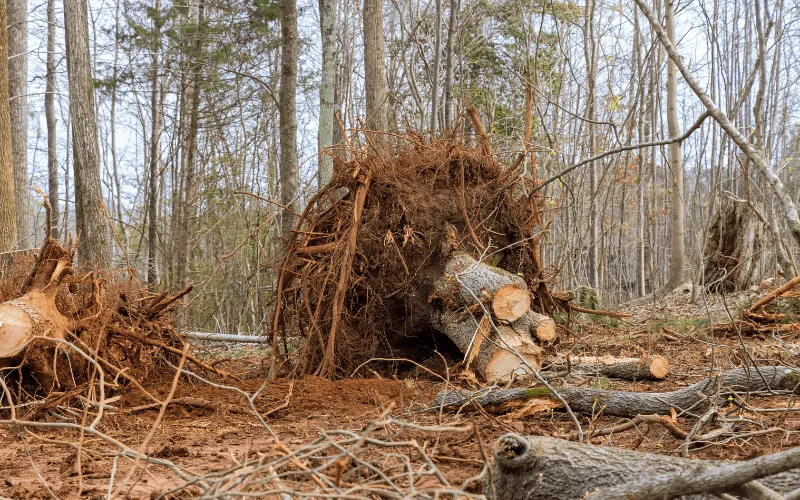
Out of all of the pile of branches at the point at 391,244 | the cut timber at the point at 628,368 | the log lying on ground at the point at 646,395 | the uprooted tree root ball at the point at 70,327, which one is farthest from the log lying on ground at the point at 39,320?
the cut timber at the point at 628,368

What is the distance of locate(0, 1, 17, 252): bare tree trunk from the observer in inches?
284

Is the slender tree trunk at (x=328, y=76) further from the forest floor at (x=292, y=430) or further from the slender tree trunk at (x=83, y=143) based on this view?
the forest floor at (x=292, y=430)

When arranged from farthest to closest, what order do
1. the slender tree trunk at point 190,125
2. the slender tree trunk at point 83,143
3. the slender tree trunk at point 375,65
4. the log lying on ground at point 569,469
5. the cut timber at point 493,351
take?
the slender tree trunk at point 190,125
the slender tree trunk at point 375,65
the slender tree trunk at point 83,143
the cut timber at point 493,351
the log lying on ground at point 569,469

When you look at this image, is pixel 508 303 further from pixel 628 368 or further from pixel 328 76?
pixel 328 76

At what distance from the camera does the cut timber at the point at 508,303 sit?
520 centimetres

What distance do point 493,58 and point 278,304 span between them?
13.1 metres

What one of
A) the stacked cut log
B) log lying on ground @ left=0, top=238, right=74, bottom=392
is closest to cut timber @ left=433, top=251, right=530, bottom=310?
the stacked cut log

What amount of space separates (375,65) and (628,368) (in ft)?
20.5

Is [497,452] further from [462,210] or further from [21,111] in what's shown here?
[21,111]

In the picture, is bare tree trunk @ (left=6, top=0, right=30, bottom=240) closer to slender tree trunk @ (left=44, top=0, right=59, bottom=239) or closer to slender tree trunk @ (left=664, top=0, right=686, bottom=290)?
slender tree trunk @ (left=44, top=0, right=59, bottom=239)

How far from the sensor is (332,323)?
531 centimetres

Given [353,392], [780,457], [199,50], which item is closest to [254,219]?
[199,50]

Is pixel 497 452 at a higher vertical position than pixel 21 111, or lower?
lower

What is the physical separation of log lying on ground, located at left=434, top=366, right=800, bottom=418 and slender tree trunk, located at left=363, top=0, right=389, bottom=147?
20.3ft
